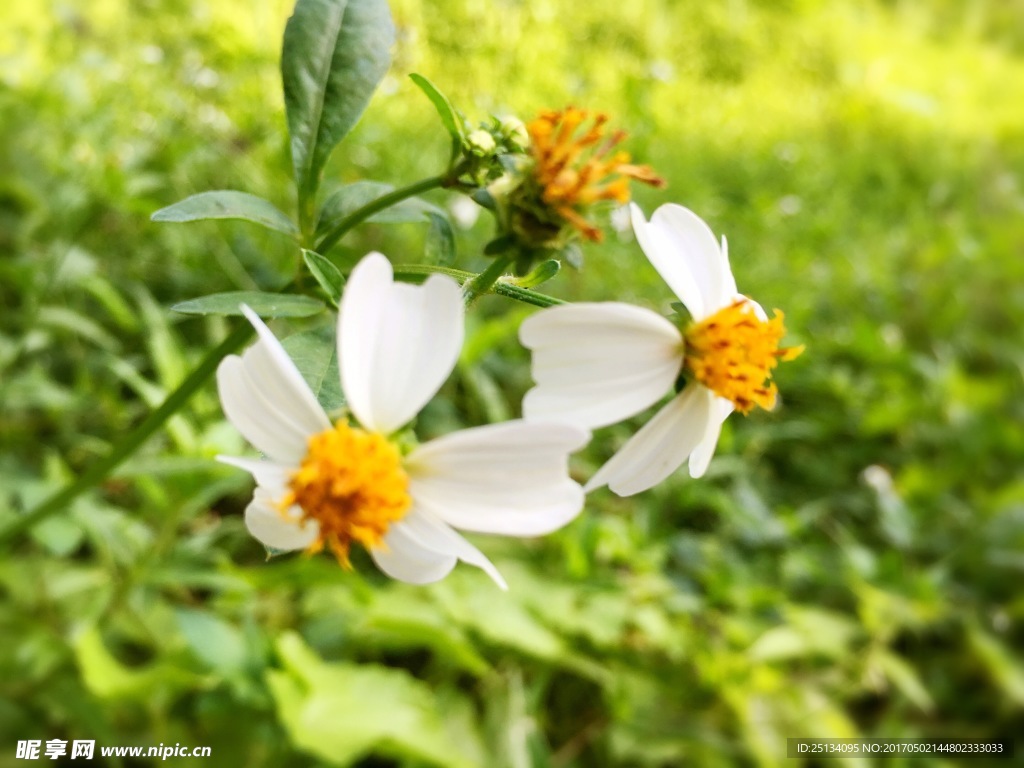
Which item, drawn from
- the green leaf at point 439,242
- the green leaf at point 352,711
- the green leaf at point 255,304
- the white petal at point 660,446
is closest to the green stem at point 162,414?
the green leaf at point 255,304

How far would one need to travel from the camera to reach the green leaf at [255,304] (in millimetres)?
421

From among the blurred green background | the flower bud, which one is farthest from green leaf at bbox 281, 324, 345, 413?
the blurred green background

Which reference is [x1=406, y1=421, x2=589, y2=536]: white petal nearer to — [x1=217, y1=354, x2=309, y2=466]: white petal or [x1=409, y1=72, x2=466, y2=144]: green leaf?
[x1=217, y1=354, x2=309, y2=466]: white petal

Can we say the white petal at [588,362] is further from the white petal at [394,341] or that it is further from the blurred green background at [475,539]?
the blurred green background at [475,539]

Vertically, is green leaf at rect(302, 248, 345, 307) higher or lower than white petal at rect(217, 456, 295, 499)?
higher

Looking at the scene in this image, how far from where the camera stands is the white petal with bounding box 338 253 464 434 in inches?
14.5

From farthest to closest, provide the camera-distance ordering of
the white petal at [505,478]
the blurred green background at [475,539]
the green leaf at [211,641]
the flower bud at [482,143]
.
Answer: the blurred green background at [475,539] < the green leaf at [211,641] < the flower bud at [482,143] < the white petal at [505,478]

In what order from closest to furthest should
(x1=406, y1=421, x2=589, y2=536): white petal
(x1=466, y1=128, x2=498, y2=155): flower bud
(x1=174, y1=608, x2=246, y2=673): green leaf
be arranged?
(x1=406, y1=421, x2=589, y2=536): white petal
(x1=466, y1=128, x2=498, y2=155): flower bud
(x1=174, y1=608, x2=246, y2=673): green leaf

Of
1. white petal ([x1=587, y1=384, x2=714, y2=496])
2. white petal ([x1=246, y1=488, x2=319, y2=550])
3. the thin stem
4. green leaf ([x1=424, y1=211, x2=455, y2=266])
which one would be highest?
the thin stem

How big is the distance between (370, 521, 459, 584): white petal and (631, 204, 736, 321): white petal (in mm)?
200

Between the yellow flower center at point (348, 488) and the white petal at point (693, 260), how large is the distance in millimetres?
192

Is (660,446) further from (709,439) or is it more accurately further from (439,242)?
(439,242)

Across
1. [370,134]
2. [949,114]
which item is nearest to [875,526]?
[370,134]

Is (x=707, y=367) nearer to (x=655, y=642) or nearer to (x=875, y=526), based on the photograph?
(x=655, y=642)
